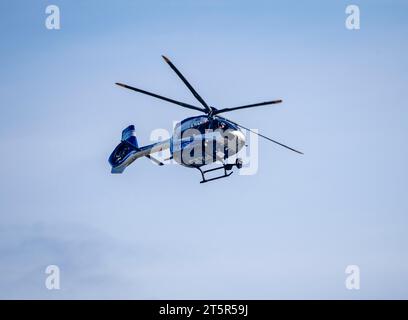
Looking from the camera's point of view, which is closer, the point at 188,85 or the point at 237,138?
the point at 188,85

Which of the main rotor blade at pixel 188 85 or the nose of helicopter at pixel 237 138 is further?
the nose of helicopter at pixel 237 138

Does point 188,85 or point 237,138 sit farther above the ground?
point 188,85

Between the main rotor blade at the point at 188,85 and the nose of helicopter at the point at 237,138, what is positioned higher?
the main rotor blade at the point at 188,85

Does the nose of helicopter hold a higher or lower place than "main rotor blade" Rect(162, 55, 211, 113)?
lower

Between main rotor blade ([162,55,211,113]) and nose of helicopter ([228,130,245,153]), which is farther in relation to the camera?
nose of helicopter ([228,130,245,153])
